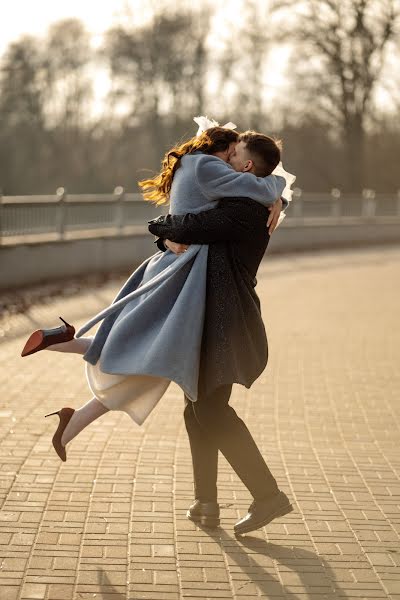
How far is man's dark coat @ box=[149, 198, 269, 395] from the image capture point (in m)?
4.48

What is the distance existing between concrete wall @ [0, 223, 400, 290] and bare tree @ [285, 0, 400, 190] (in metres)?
11.8

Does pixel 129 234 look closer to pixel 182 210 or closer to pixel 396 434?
pixel 396 434

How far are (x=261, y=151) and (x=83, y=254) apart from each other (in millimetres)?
13482

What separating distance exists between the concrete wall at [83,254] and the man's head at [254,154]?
10.7 meters

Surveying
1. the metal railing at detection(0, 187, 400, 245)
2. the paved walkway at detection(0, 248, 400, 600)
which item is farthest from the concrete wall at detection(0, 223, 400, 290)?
the paved walkway at detection(0, 248, 400, 600)

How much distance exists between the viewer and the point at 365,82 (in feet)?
127

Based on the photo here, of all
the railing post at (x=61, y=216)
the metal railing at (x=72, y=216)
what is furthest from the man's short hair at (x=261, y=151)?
the railing post at (x=61, y=216)

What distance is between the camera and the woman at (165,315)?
4.47 metres

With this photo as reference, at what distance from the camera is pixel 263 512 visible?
4.73 meters

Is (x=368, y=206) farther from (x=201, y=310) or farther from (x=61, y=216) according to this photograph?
(x=201, y=310)

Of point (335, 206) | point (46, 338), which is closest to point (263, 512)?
point (46, 338)

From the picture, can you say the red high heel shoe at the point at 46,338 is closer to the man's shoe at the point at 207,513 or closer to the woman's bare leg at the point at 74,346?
the woman's bare leg at the point at 74,346

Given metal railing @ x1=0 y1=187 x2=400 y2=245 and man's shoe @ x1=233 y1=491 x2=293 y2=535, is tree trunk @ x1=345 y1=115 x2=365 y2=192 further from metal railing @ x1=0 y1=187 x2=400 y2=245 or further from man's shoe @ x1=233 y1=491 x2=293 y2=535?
man's shoe @ x1=233 y1=491 x2=293 y2=535

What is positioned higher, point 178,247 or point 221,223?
point 221,223
